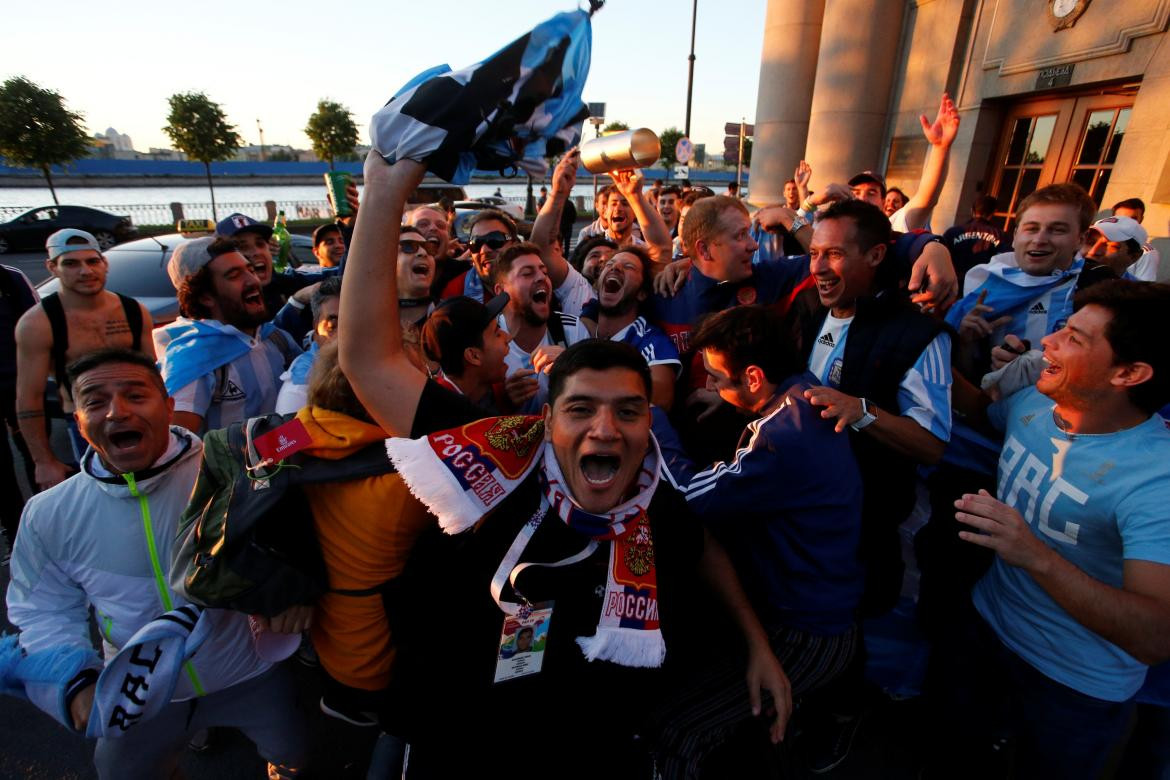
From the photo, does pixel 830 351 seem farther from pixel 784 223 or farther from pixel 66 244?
pixel 66 244

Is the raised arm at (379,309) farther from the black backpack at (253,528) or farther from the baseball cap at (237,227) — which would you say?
the baseball cap at (237,227)

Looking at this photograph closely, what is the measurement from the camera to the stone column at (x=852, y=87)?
1062 cm

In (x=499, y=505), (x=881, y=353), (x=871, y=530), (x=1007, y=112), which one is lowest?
(x=871, y=530)

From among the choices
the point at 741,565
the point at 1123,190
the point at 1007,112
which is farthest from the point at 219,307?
the point at 1007,112

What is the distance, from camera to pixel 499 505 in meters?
1.61

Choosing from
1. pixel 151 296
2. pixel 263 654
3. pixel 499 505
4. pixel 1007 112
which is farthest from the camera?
pixel 1007 112

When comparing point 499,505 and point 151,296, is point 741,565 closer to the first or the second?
point 499,505

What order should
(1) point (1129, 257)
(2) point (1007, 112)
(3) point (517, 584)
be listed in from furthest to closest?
(2) point (1007, 112) < (1) point (1129, 257) < (3) point (517, 584)

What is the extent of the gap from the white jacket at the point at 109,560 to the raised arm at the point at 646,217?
302 cm

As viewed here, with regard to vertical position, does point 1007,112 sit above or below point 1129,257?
above

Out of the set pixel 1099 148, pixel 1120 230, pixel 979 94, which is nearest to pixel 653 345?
pixel 1120 230

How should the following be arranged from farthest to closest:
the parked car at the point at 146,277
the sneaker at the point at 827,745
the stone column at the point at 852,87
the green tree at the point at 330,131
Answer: the green tree at the point at 330,131 < the stone column at the point at 852,87 < the parked car at the point at 146,277 < the sneaker at the point at 827,745

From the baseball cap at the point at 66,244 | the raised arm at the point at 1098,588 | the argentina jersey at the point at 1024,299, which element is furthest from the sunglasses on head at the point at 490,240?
the raised arm at the point at 1098,588

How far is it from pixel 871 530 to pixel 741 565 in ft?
2.24
